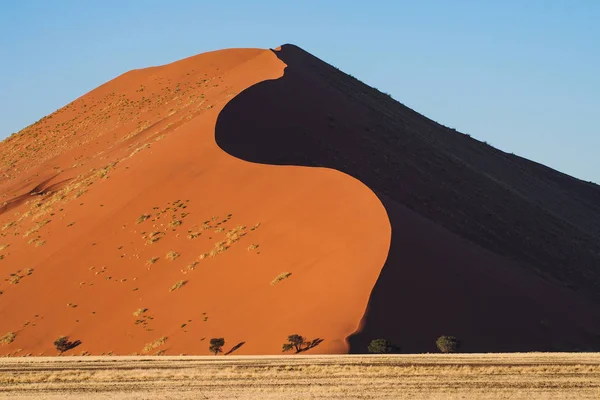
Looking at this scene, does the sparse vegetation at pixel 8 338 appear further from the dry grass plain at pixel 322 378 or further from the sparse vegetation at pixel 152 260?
the dry grass plain at pixel 322 378

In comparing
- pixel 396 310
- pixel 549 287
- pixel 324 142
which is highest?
pixel 324 142

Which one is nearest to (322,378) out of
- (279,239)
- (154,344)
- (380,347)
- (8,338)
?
(380,347)

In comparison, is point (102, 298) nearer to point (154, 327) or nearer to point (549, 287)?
point (154, 327)

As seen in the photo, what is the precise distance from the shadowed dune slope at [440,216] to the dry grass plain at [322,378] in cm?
350

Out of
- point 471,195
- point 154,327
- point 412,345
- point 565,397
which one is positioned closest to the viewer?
point 565,397

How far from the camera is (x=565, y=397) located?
20547 mm

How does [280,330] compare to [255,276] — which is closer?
[280,330]

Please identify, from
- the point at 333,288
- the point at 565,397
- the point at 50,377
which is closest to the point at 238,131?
the point at 333,288

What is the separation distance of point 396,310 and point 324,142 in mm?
20076

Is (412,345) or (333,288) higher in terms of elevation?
(333,288)

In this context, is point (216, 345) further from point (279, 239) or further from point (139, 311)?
point (279, 239)

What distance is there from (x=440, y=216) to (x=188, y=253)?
45.7ft

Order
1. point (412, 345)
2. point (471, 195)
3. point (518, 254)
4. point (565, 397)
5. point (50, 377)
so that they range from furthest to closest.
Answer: point (471, 195) → point (518, 254) → point (412, 345) → point (50, 377) → point (565, 397)

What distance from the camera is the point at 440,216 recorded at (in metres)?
46.5
